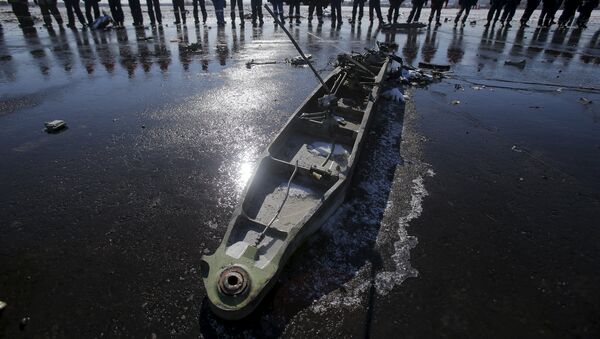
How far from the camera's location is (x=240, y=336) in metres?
2.44

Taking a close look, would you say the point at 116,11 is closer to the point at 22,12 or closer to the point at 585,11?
the point at 22,12

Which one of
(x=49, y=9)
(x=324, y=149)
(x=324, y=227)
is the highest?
(x=49, y=9)

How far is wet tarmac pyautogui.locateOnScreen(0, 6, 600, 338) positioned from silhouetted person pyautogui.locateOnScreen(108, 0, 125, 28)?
507 inches

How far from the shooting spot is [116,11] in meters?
18.5

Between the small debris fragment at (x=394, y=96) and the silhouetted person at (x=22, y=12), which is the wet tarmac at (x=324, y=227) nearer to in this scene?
the small debris fragment at (x=394, y=96)

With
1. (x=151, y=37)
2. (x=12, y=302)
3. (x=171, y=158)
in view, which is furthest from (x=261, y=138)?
(x=151, y=37)

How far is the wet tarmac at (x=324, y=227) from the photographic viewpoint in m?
2.64

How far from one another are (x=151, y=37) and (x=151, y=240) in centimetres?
1466

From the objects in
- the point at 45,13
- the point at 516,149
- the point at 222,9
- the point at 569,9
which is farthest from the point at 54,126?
the point at 569,9

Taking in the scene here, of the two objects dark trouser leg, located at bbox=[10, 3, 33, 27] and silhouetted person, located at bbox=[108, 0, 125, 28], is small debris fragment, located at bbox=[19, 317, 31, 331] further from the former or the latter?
dark trouser leg, located at bbox=[10, 3, 33, 27]

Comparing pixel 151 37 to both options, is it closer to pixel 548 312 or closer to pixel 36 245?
pixel 36 245

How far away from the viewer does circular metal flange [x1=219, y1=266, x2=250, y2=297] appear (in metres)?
2.37

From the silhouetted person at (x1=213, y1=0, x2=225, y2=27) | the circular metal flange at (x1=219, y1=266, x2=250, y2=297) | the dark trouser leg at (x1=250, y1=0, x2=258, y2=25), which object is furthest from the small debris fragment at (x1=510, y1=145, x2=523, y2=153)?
the silhouetted person at (x1=213, y1=0, x2=225, y2=27)

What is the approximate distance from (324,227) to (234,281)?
1.35m
